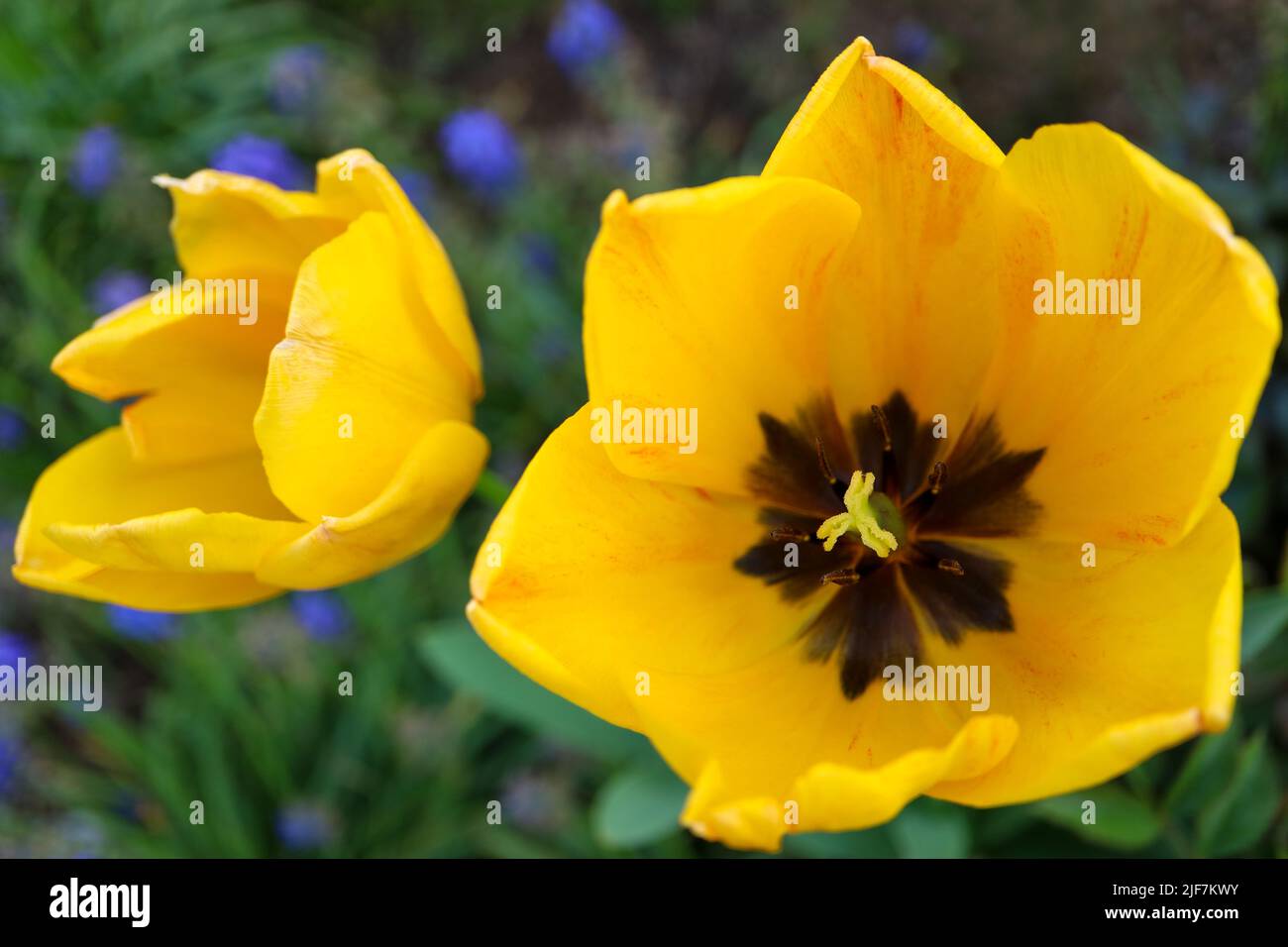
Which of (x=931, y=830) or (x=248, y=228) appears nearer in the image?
(x=248, y=228)

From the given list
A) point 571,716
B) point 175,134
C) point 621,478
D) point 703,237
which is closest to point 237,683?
point 571,716

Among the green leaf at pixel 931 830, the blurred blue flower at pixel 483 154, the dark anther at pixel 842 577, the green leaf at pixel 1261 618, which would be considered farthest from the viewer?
the blurred blue flower at pixel 483 154

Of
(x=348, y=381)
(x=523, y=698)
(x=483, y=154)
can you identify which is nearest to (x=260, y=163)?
(x=483, y=154)

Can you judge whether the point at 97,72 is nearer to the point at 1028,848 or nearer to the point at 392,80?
the point at 392,80

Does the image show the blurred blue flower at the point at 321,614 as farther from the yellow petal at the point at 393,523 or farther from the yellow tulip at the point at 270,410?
the yellow petal at the point at 393,523

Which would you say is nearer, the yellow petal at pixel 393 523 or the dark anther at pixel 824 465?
the yellow petal at pixel 393 523

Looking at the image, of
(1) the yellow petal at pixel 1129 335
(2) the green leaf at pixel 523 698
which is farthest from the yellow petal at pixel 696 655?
(2) the green leaf at pixel 523 698

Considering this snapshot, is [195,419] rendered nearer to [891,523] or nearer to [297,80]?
[891,523]
